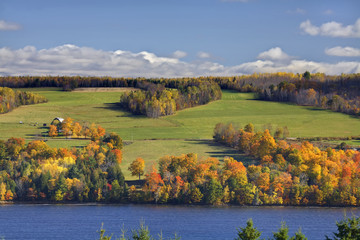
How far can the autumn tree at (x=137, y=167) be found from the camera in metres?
157

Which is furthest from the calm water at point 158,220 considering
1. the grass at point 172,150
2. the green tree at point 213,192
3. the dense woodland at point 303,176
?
the grass at point 172,150

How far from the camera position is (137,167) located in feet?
517

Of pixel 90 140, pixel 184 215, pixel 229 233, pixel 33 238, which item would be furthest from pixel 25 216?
pixel 90 140

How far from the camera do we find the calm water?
389ft

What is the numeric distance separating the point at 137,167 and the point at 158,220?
3111cm

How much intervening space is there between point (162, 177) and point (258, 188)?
71.1 feet

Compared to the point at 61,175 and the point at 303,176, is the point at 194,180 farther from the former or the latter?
the point at 61,175

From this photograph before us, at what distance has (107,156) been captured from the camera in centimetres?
16538

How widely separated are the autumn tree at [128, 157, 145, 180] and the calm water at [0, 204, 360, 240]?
14761 millimetres

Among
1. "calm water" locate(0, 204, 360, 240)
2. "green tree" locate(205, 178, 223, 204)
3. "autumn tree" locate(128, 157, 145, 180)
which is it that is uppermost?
"autumn tree" locate(128, 157, 145, 180)

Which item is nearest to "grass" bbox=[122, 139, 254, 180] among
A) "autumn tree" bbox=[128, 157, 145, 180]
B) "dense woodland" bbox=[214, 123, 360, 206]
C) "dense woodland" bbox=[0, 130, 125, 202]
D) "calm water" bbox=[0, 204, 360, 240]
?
"autumn tree" bbox=[128, 157, 145, 180]

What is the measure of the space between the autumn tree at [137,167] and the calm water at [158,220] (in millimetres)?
14761

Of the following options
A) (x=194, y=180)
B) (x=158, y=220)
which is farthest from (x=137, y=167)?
(x=158, y=220)

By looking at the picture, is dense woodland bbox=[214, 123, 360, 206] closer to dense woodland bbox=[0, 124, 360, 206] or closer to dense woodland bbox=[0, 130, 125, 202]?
dense woodland bbox=[0, 124, 360, 206]
